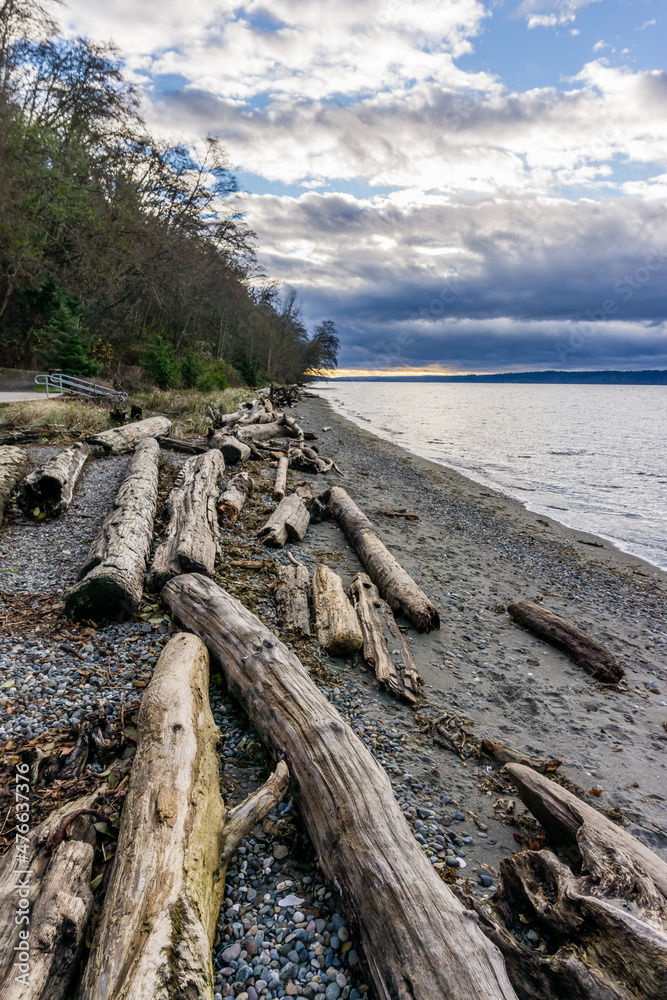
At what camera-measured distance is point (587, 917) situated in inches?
91.0

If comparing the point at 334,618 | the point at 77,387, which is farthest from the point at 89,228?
the point at 334,618

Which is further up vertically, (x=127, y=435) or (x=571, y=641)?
(x=127, y=435)

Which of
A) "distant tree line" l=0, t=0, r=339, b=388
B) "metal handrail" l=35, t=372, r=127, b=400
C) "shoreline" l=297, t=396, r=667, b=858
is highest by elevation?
"distant tree line" l=0, t=0, r=339, b=388

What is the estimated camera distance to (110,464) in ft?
35.9

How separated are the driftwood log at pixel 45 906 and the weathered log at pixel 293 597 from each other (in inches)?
120

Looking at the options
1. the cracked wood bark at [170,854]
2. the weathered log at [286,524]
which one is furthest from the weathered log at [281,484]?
the cracked wood bark at [170,854]

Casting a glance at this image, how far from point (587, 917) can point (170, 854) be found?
201 centimetres

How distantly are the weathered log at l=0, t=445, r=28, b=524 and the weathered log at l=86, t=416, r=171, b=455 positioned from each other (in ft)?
9.74

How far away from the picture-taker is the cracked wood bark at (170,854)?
1.92m

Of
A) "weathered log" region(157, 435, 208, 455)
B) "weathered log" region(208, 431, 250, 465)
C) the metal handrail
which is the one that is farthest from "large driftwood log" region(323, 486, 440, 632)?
the metal handrail

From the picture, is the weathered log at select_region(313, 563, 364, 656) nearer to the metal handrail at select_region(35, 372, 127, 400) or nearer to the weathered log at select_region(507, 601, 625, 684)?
the weathered log at select_region(507, 601, 625, 684)

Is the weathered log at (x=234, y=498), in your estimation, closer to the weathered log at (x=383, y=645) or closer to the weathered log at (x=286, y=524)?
A: the weathered log at (x=286, y=524)

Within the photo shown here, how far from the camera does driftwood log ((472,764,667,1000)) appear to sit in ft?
6.75

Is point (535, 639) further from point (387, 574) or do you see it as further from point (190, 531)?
Answer: point (190, 531)
